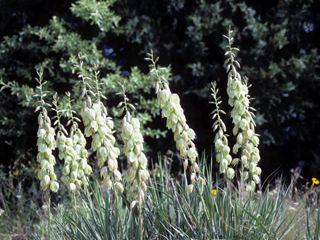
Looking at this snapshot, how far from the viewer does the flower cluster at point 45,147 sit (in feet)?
13.5

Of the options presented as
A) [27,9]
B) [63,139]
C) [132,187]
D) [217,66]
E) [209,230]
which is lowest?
[209,230]

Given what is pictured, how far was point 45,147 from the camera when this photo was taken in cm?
416

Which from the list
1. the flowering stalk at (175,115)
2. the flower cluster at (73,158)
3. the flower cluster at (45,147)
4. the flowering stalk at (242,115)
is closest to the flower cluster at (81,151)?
the flower cluster at (73,158)

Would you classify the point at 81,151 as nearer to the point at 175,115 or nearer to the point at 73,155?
the point at 73,155

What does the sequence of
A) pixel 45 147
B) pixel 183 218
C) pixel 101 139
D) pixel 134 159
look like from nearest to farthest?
1. pixel 134 159
2. pixel 101 139
3. pixel 183 218
4. pixel 45 147

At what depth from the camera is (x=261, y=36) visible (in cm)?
771

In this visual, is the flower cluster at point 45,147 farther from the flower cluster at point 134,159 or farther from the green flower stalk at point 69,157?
the flower cluster at point 134,159

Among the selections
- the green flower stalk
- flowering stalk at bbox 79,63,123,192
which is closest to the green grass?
flowering stalk at bbox 79,63,123,192

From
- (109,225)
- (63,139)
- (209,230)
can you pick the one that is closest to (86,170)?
(63,139)

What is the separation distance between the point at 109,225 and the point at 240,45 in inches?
174

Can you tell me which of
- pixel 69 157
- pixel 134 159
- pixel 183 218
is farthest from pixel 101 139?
pixel 183 218

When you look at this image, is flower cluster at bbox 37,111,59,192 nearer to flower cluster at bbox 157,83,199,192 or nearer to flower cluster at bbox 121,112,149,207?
flower cluster at bbox 121,112,149,207

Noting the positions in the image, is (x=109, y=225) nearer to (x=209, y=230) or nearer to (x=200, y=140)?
(x=209, y=230)

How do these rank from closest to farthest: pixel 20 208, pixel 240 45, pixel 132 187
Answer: pixel 132 187 → pixel 20 208 → pixel 240 45
